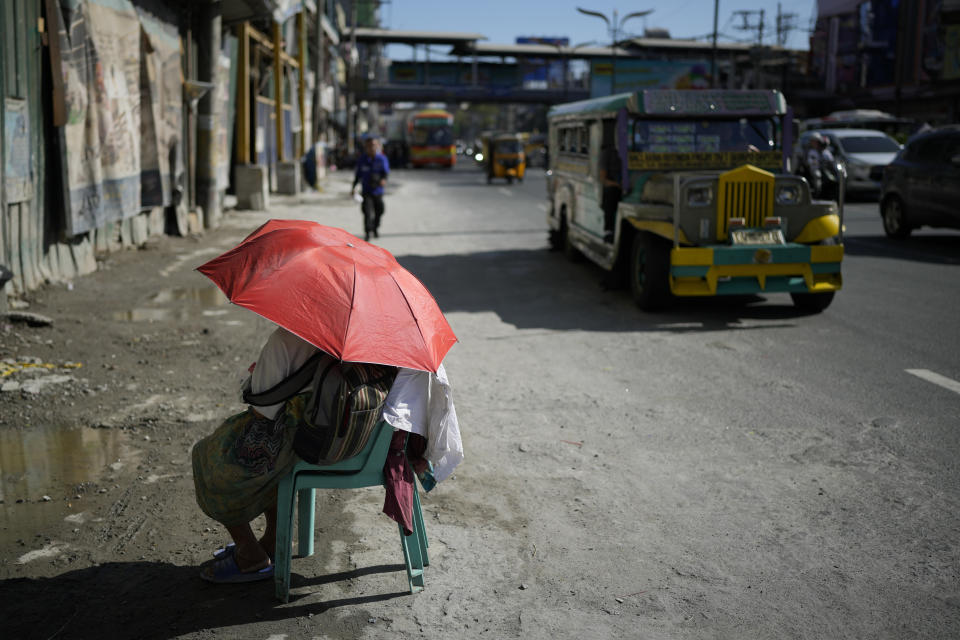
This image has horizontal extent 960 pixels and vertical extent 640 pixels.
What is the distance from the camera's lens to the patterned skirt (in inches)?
129

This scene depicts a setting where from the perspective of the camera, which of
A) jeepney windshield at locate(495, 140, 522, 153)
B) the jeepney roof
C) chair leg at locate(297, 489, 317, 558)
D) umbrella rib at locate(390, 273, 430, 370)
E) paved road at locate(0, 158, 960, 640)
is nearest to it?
umbrella rib at locate(390, 273, 430, 370)

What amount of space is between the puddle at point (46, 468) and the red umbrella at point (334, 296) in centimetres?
174

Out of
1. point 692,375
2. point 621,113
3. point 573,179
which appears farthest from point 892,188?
point 692,375

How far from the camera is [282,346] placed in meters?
3.24

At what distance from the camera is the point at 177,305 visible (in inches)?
374

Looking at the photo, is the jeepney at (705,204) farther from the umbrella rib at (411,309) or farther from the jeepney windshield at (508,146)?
the jeepney windshield at (508,146)

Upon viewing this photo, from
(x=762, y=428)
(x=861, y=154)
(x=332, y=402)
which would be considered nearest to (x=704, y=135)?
(x=762, y=428)

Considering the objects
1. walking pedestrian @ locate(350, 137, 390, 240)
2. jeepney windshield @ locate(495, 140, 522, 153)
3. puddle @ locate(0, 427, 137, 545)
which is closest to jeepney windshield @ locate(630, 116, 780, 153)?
walking pedestrian @ locate(350, 137, 390, 240)

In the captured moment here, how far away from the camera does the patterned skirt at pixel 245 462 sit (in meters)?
3.28

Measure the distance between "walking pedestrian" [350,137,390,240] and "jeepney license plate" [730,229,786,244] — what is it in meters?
7.49

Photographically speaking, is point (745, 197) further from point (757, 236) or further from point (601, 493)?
point (601, 493)

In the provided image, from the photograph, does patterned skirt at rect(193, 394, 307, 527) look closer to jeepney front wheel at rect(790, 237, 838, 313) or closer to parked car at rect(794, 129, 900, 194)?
jeepney front wheel at rect(790, 237, 838, 313)

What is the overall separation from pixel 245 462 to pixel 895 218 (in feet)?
49.1

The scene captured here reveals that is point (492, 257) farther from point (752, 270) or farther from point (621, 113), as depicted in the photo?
point (752, 270)
